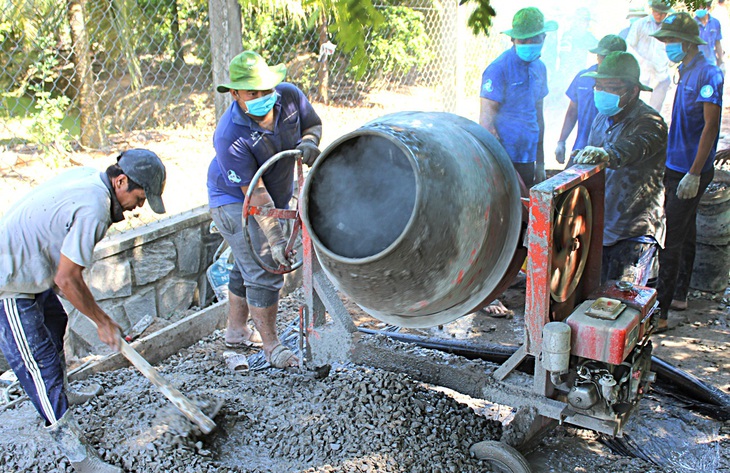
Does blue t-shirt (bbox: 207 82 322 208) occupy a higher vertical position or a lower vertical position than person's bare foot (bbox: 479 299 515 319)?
higher

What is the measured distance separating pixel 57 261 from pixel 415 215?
1.61 m

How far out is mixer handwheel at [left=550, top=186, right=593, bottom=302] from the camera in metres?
2.67

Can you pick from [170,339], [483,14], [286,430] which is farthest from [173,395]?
[483,14]

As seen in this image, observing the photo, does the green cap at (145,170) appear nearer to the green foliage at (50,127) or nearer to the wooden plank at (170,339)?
the wooden plank at (170,339)

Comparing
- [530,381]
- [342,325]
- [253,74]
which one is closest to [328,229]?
[342,325]

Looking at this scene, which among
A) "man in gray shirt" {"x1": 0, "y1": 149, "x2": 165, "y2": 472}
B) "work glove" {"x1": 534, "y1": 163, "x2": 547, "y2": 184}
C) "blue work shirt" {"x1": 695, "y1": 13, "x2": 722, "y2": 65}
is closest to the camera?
"man in gray shirt" {"x1": 0, "y1": 149, "x2": 165, "y2": 472}

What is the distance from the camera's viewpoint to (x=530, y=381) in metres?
2.75

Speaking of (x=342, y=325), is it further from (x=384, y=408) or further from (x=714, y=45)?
(x=714, y=45)

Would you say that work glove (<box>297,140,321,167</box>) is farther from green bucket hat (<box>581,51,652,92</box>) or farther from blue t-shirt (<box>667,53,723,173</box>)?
blue t-shirt (<box>667,53,723,173</box>)

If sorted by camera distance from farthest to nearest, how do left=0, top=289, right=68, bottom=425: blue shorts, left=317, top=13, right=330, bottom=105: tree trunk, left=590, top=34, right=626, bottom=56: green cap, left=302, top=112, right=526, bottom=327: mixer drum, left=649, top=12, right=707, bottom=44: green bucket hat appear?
left=317, top=13, right=330, bottom=105: tree trunk < left=590, top=34, right=626, bottom=56: green cap < left=649, top=12, right=707, bottom=44: green bucket hat < left=0, top=289, right=68, bottom=425: blue shorts < left=302, top=112, right=526, bottom=327: mixer drum

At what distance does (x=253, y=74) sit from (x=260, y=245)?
1108 millimetres

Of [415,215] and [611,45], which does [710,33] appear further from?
[415,215]

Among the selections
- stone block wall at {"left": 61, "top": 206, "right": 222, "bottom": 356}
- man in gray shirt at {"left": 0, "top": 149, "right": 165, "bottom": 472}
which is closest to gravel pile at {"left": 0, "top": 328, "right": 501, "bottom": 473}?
man in gray shirt at {"left": 0, "top": 149, "right": 165, "bottom": 472}

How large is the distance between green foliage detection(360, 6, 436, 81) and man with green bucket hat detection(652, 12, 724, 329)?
2.55 meters
